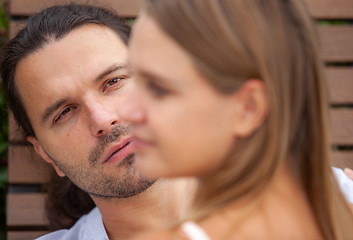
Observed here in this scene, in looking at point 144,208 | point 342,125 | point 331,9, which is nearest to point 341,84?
point 342,125

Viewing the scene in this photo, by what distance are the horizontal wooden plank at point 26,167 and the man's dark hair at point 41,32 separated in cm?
30

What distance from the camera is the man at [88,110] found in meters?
2.08

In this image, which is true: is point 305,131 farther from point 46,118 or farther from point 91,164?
Answer: point 46,118

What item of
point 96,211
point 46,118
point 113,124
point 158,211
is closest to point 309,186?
point 113,124

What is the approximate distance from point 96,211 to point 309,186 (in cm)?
174

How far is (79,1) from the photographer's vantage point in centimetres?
292

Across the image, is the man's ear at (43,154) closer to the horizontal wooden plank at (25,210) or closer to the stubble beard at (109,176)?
the stubble beard at (109,176)

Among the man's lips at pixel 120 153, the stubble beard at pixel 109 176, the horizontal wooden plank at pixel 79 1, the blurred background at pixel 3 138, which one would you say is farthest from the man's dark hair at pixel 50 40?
the man's lips at pixel 120 153

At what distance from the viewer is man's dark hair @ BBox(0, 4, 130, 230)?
2275 mm

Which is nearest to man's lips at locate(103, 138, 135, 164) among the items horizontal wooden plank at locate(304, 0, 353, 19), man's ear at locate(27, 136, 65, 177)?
man's ear at locate(27, 136, 65, 177)

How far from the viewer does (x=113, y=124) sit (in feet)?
6.70

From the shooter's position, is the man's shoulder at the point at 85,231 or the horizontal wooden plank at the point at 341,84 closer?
the man's shoulder at the point at 85,231

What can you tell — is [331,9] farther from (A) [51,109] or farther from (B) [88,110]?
(A) [51,109]

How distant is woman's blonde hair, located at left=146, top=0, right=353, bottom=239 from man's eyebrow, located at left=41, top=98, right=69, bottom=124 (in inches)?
47.3
